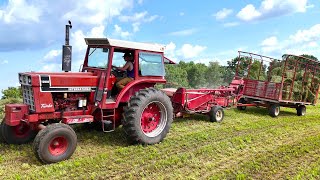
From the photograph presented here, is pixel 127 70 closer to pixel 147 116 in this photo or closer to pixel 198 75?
pixel 147 116

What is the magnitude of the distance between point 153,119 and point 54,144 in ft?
7.84

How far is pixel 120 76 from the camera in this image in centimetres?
782

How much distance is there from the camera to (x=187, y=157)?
655 cm

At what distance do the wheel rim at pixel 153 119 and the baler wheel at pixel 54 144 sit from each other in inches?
71.8

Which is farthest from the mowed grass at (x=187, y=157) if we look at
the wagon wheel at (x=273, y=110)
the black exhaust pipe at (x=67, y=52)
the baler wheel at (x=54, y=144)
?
the black exhaust pipe at (x=67, y=52)

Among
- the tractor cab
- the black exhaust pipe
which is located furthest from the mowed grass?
the black exhaust pipe

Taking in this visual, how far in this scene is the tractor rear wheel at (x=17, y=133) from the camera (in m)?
7.10

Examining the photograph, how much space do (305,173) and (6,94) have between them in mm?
13690

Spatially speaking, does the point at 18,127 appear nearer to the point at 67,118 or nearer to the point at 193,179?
the point at 67,118

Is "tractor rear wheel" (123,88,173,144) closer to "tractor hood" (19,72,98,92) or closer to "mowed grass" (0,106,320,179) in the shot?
"mowed grass" (0,106,320,179)

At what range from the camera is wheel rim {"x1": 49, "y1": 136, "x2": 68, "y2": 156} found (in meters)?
6.21

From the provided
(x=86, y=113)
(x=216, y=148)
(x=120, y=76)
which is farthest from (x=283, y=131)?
(x=86, y=113)

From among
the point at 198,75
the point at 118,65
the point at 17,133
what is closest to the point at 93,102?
the point at 118,65

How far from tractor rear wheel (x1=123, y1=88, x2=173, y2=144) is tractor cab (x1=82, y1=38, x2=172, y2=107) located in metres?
0.38
